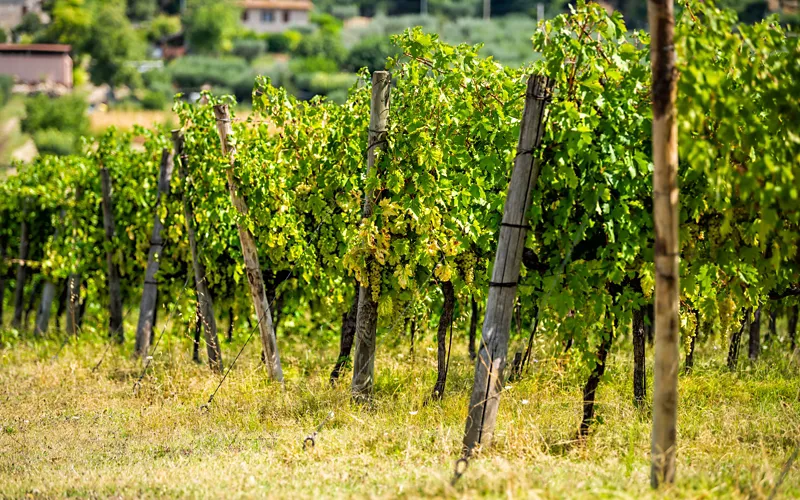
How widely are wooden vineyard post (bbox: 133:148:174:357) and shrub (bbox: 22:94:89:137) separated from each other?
54811 mm

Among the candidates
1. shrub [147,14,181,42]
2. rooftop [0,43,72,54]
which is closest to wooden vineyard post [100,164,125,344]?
rooftop [0,43,72,54]

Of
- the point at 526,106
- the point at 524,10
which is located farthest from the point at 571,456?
the point at 524,10

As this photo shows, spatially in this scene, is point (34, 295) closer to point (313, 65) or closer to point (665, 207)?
point (665, 207)

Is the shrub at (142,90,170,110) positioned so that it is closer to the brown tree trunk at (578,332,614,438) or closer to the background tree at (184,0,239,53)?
the background tree at (184,0,239,53)

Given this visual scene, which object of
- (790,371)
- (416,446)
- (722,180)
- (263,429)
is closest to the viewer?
(722,180)

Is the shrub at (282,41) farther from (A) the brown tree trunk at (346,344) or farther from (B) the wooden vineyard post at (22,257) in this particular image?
(A) the brown tree trunk at (346,344)

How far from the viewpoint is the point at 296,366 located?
10141mm

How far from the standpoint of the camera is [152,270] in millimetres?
10672

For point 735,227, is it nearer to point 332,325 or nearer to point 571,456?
point 571,456

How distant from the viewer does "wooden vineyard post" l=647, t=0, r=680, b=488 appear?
4.83m

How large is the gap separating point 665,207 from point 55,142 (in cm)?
5791

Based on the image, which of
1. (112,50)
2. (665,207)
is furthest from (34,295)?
(112,50)

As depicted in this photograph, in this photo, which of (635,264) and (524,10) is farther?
(524,10)

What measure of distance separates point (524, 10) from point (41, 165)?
106 meters
